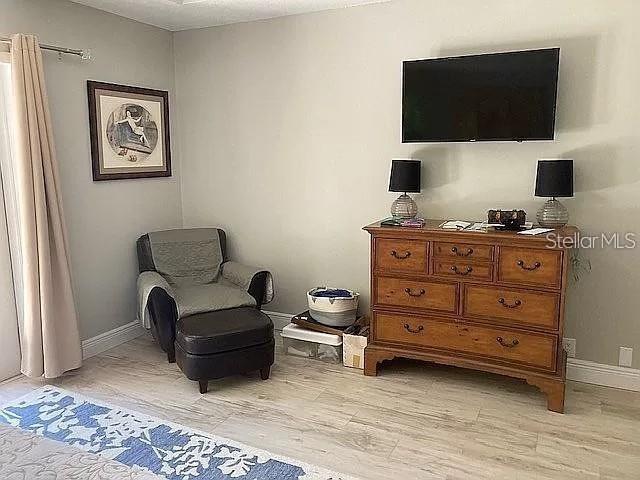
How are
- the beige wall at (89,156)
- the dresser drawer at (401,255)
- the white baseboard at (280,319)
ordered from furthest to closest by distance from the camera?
the white baseboard at (280,319), the beige wall at (89,156), the dresser drawer at (401,255)

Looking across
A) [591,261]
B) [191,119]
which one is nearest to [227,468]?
[591,261]

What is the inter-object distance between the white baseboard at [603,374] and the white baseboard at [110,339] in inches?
124

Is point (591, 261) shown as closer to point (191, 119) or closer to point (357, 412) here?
point (357, 412)

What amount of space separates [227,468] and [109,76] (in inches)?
112

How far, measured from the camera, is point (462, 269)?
3156 mm

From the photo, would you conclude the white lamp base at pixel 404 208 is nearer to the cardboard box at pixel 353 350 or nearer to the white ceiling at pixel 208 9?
the cardboard box at pixel 353 350

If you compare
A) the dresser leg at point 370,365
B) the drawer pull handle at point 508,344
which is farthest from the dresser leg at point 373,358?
the drawer pull handle at point 508,344

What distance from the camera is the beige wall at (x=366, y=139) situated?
317cm

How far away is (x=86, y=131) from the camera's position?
3.76 metres

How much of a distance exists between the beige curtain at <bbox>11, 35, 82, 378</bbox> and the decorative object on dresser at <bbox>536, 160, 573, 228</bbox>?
114 inches

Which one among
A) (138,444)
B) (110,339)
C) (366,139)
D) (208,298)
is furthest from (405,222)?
(110,339)

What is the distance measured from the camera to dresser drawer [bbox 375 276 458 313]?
10.6ft

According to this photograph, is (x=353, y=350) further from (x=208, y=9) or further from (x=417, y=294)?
(x=208, y=9)

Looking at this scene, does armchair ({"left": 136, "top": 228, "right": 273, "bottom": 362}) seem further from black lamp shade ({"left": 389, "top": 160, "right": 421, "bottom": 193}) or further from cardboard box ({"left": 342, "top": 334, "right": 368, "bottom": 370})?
black lamp shade ({"left": 389, "top": 160, "right": 421, "bottom": 193})
